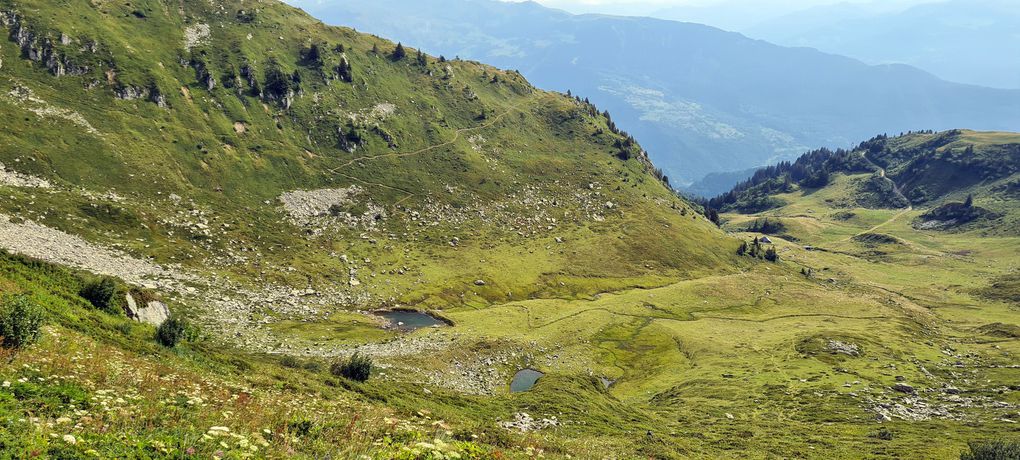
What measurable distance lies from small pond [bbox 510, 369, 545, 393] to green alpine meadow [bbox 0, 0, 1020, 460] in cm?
95

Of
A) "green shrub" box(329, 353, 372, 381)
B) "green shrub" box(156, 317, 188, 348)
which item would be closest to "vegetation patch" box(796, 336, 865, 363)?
"green shrub" box(329, 353, 372, 381)

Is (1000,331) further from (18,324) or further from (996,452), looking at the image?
(18,324)

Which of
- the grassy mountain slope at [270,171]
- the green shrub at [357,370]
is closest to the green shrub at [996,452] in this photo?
the green shrub at [357,370]

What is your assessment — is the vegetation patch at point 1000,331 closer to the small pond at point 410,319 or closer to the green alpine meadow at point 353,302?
the green alpine meadow at point 353,302

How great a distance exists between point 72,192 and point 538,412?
315 ft

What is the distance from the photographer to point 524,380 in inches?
3199

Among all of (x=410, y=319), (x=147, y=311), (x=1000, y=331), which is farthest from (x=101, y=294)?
(x=1000, y=331)

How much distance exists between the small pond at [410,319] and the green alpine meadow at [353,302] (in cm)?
84

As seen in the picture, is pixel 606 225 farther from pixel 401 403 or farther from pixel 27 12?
pixel 27 12

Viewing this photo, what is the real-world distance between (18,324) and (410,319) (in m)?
83.6

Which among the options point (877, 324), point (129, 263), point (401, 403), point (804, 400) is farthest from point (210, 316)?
point (877, 324)

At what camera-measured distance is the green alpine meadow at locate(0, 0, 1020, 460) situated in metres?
23.3

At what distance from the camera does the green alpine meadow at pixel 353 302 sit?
23.3 meters

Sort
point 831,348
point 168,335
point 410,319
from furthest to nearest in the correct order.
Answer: point 831,348, point 410,319, point 168,335
